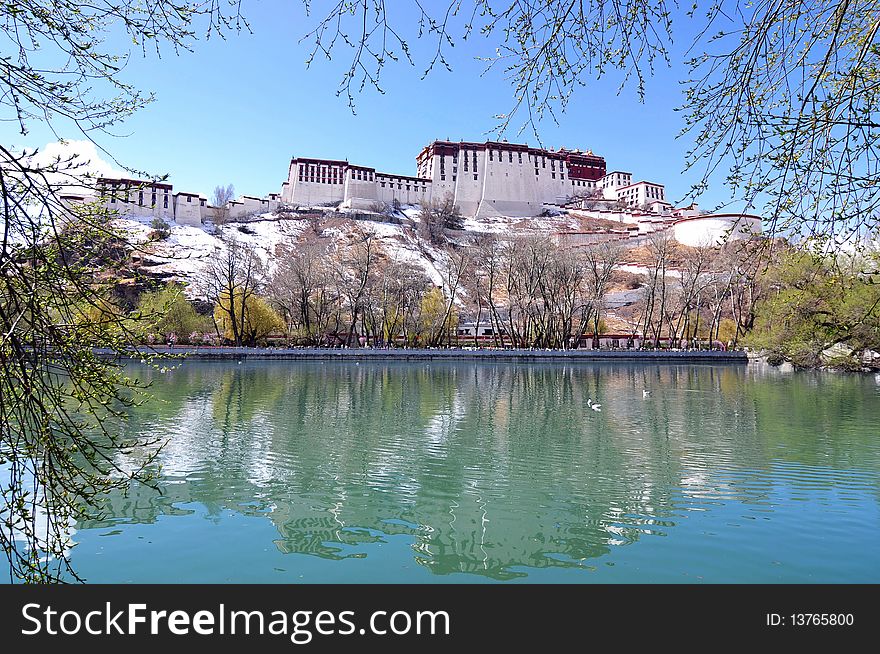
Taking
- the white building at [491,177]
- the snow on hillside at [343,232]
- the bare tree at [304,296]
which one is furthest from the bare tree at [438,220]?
the bare tree at [304,296]

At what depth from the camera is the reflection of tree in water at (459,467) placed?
283 inches

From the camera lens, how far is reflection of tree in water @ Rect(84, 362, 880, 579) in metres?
7.19

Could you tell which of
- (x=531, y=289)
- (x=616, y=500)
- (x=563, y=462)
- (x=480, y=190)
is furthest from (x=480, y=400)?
(x=480, y=190)

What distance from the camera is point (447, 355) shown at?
42.3m

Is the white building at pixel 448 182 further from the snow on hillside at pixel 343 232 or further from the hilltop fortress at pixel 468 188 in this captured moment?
the snow on hillside at pixel 343 232

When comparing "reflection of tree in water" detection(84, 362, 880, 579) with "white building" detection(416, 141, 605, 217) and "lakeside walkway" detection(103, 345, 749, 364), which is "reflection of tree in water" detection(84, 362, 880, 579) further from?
"white building" detection(416, 141, 605, 217)

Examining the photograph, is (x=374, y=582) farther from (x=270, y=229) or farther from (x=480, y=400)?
(x=270, y=229)

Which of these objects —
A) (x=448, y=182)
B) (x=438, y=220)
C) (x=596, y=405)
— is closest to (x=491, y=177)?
(x=448, y=182)

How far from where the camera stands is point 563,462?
1101 centimetres

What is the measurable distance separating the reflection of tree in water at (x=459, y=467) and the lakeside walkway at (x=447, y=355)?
18182mm

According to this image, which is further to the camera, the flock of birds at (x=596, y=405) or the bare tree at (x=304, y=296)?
the bare tree at (x=304, y=296)

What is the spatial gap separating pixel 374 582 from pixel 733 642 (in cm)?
304

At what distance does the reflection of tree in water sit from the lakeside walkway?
18.2m

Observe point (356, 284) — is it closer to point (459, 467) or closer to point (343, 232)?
point (343, 232)
